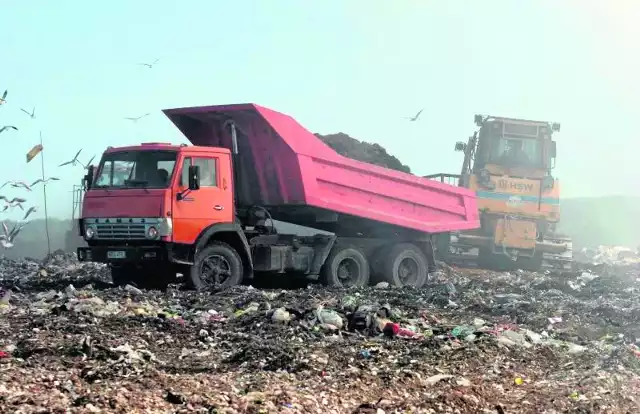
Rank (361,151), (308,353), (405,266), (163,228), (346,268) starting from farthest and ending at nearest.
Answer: (361,151) < (405,266) < (346,268) < (163,228) < (308,353)

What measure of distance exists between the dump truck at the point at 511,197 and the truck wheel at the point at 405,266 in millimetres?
3294

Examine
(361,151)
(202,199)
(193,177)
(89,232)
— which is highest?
(361,151)

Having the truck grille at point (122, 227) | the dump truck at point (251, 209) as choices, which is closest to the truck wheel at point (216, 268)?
the dump truck at point (251, 209)

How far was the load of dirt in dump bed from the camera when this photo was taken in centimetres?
1248

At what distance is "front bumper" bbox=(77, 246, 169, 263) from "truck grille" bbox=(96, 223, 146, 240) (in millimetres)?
135

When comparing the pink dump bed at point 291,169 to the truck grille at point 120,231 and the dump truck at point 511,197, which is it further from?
the dump truck at point 511,197

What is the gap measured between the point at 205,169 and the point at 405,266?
157 inches

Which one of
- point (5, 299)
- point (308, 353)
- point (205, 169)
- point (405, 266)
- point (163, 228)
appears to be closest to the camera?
point (308, 353)

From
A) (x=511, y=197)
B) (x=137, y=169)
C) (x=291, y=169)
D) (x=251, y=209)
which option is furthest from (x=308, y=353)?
(x=511, y=197)

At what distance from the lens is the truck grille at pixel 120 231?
371 inches

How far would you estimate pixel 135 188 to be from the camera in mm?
9531

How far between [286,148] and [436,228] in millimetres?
3296

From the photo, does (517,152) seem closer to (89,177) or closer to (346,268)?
(346,268)

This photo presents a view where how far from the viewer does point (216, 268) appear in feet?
32.6
